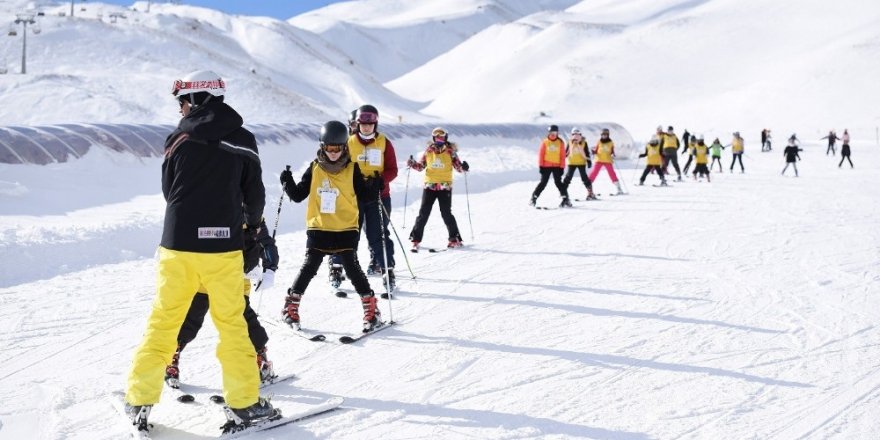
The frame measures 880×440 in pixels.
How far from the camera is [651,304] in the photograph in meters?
6.50

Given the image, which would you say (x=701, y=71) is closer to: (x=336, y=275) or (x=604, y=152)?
(x=604, y=152)

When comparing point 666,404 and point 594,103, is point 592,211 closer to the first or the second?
point 666,404

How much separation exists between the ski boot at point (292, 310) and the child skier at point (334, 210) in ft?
0.27

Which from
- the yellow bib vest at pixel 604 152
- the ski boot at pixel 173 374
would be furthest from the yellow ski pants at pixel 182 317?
the yellow bib vest at pixel 604 152

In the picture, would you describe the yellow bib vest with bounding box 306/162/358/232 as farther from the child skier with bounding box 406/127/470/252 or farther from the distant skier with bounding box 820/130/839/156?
the distant skier with bounding box 820/130/839/156

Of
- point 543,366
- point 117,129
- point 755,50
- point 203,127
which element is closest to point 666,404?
point 543,366

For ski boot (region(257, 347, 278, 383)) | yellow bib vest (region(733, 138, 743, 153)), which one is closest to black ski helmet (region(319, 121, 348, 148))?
ski boot (region(257, 347, 278, 383))

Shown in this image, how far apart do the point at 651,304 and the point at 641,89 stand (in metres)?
68.5

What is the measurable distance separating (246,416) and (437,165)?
5841 millimetres

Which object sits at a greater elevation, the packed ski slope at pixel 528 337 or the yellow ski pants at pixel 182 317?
the yellow ski pants at pixel 182 317

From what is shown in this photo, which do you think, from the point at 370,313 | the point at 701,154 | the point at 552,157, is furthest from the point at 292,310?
the point at 701,154

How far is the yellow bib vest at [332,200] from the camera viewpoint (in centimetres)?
544

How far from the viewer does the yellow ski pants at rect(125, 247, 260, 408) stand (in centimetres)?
361

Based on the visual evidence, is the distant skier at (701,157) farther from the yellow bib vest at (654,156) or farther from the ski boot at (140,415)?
the ski boot at (140,415)
